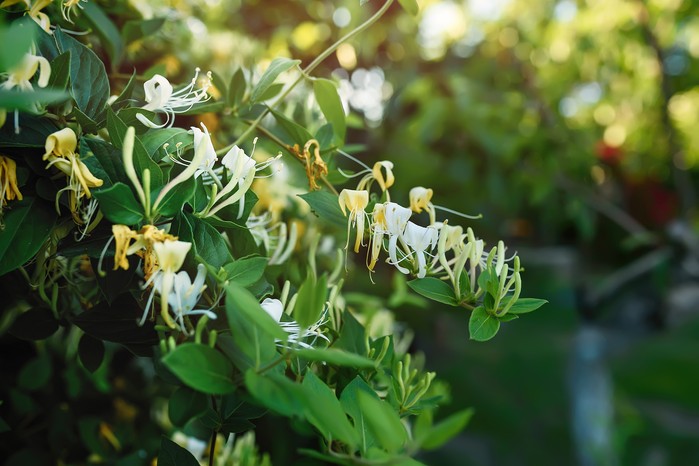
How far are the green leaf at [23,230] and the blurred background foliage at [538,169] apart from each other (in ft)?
2.41

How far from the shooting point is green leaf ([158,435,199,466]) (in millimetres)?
334

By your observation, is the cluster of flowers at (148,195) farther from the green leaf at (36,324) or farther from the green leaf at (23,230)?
the green leaf at (36,324)

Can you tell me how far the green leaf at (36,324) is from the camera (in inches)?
15.6

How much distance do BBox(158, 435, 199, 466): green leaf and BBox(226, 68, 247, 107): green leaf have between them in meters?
0.23

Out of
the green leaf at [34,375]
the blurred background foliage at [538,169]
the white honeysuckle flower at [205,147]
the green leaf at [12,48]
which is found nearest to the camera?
the green leaf at [12,48]

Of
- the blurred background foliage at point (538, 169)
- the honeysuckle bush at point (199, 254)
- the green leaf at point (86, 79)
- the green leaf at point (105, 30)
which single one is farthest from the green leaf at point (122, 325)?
the blurred background foliage at point (538, 169)

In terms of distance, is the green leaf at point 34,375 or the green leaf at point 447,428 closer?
the green leaf at point 447,428

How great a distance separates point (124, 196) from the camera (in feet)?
0.89

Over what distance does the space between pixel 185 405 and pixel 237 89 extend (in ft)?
0.74

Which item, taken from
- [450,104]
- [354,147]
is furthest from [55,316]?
[450,104]

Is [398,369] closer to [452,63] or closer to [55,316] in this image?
[55,316]

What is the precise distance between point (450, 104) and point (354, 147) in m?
→ 0.89

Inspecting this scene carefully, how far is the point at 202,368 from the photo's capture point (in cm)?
25

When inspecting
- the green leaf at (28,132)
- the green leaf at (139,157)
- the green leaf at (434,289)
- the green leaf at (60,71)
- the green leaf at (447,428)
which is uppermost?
the green leaf at (60,71)
